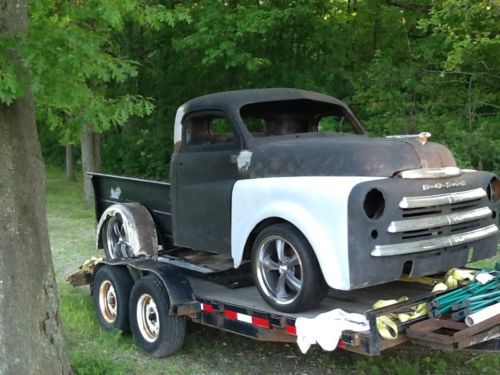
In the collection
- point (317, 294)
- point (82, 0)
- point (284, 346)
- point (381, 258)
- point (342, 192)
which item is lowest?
point (284, 346)

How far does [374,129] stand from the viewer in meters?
13.3

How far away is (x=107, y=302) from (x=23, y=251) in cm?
209

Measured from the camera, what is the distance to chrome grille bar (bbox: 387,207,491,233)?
160 inches

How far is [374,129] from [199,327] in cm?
807

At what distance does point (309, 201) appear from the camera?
429cm

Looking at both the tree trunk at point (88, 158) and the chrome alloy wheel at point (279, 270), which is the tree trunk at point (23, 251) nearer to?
the chrome alloy wheel at point (279, 270)

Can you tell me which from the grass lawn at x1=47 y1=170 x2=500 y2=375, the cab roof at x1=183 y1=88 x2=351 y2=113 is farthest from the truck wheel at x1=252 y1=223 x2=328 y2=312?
the cab roof at x1=183 y1=88 x2=351 y2=113

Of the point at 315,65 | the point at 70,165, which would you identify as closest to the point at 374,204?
the point at 315,65

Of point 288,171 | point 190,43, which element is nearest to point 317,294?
point 288,171

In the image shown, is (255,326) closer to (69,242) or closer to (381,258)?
(381,258)

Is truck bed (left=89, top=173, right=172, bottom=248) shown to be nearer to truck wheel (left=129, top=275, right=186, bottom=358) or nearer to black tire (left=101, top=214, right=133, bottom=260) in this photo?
black tire (left=101, top=214, right=133, bottom=260)

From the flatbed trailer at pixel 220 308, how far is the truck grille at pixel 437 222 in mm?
397

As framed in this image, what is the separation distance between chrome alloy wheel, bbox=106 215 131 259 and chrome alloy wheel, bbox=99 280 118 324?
1.87ft

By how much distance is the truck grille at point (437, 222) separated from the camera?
13.5 ft
